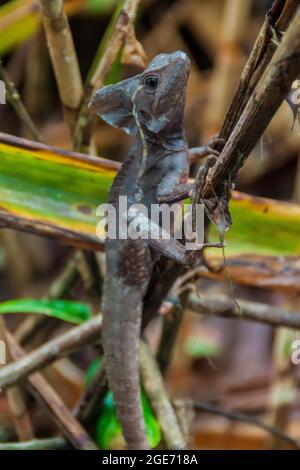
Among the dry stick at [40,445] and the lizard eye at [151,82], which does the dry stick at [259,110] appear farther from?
the dry stick at [40,445]

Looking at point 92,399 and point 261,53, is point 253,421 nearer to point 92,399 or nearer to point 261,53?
point 92,399

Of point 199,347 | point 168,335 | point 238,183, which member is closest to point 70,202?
point 168,335

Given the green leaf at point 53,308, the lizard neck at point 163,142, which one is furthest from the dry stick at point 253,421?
the lizard neck at point 163,142

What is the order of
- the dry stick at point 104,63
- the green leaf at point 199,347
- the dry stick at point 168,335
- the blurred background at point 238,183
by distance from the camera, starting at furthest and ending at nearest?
the green leaf at point 199,347 → the blurred background at point 238,183 → the dry stick at point 168,335 → the dry stick at point 104,63

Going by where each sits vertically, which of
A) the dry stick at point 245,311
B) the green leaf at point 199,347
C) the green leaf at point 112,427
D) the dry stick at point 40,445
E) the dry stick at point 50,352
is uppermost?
the dry stick at point 245,311

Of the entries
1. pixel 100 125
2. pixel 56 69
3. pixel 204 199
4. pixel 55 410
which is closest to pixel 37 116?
pixel 100 125

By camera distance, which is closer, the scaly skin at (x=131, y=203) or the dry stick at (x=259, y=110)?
the dry stick at (x=259, y=110)

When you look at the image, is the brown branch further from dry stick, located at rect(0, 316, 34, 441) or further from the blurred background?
the blurred background

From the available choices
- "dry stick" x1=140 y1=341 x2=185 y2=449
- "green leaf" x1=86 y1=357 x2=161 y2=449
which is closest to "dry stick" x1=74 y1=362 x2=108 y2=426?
"green leaf" x1=86 y1=357 x2=161 y2=449
